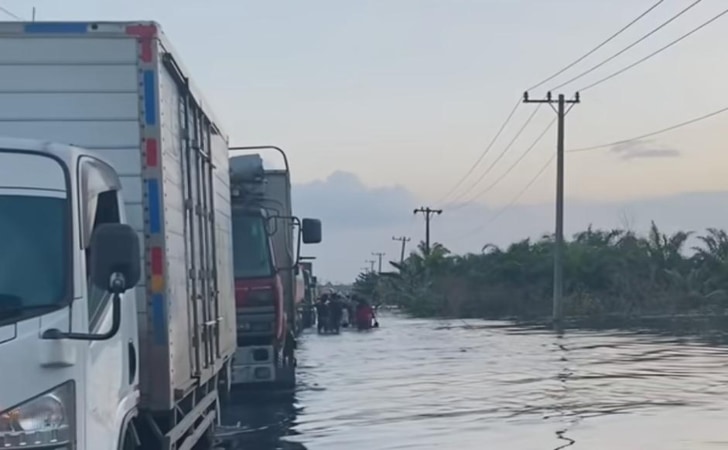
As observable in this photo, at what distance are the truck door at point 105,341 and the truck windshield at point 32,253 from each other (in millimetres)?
149

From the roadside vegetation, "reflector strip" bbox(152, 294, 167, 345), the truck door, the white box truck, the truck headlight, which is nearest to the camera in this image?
the truck headlight

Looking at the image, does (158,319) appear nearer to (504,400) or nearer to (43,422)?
(43,422)

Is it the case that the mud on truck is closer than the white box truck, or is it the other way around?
the white box truck

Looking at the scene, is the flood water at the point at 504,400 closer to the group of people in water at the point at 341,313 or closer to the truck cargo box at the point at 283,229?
the truck cargo box at the point at 283,229

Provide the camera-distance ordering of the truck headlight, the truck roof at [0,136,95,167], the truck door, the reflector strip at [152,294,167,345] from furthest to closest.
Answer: the reflector strip at [152,294,167,345], the truck roof at [0,136,95,167], the truck door, the truck headlight

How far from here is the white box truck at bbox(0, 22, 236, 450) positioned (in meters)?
5.95

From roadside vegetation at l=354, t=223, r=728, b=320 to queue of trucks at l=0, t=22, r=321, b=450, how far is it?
151 feet

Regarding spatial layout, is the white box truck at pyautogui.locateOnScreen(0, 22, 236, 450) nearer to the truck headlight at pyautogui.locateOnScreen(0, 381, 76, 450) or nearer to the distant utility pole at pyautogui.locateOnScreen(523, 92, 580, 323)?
the truck headlight at pyautogui.locateOnScreen(0, 381, 76, 450)

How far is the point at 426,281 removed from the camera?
78.5m

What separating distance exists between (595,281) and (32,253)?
5883 centimetres

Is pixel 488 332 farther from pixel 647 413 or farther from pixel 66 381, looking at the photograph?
pixel 66 381

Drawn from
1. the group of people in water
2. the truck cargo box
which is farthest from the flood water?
the group of people in water

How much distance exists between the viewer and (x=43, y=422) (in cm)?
582

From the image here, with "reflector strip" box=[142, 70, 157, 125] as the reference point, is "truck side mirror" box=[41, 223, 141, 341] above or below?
below
